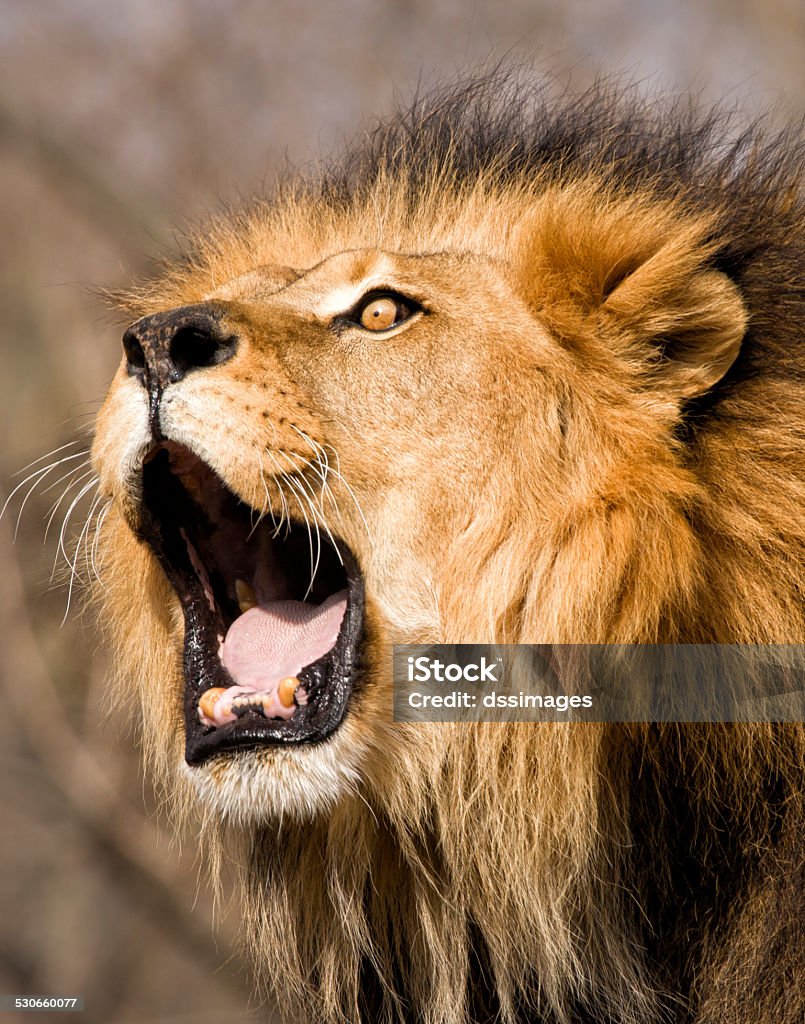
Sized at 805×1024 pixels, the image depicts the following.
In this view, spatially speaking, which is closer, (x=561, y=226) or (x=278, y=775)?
(x=278, y=775)

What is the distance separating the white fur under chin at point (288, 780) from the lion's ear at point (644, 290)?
792 mm

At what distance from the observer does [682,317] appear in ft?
7.04

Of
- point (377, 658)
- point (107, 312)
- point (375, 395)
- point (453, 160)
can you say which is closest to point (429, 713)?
point (377, 658)

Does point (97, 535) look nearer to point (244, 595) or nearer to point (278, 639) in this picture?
point (244, 595)

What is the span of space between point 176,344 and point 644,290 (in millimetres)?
768

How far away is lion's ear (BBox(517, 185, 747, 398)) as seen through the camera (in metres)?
2.13

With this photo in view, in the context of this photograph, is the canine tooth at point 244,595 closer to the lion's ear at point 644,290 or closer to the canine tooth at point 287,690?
the canine tooth at point 287,690

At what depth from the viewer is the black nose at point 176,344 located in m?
2.07

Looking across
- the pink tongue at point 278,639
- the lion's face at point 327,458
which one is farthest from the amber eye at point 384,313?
the pink tongue at point 278,639

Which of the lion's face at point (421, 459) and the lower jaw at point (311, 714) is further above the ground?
the lion's face at point (421, 459)

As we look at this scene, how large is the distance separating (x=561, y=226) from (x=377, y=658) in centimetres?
83

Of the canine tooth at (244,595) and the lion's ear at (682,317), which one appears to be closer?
the lion's ear at (682,317)

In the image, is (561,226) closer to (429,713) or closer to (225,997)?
(429,713)

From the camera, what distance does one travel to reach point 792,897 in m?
2.04
